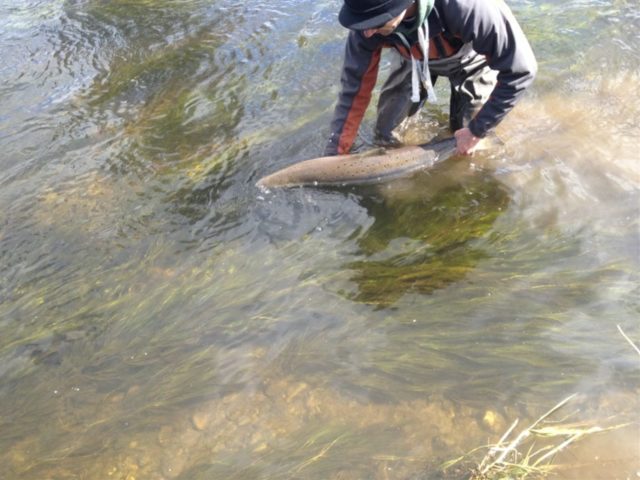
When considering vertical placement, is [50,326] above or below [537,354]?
above

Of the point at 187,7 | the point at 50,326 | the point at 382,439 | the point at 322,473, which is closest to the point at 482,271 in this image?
the point at 382,439

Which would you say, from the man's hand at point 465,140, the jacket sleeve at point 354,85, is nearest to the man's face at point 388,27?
the jacket sleeve at point 354,85

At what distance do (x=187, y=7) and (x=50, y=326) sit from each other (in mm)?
7229

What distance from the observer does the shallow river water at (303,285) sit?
9.93 ft

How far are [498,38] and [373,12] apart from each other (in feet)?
3.31

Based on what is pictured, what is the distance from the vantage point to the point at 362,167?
4891mm

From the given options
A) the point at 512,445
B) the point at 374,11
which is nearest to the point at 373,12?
the point at 374,11

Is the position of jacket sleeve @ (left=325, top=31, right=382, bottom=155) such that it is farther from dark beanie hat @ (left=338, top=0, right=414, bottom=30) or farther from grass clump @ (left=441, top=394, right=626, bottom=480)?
grass clump @ (left=441, top=394, right=626, bottom=480)

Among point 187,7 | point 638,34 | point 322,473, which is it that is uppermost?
point 187,7

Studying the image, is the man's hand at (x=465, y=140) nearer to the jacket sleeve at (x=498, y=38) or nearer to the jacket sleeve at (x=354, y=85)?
the jacket sleeve at (x=498, y=38)

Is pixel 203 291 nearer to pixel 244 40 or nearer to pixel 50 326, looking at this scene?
pixel 50 326

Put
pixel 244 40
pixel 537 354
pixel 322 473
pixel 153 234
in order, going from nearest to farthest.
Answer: pixel 322 473
pixel 537 354
pixel 153 234
pixel 244 40

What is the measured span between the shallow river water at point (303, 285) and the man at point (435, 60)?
464 mm

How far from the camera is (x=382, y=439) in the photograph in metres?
2.93
